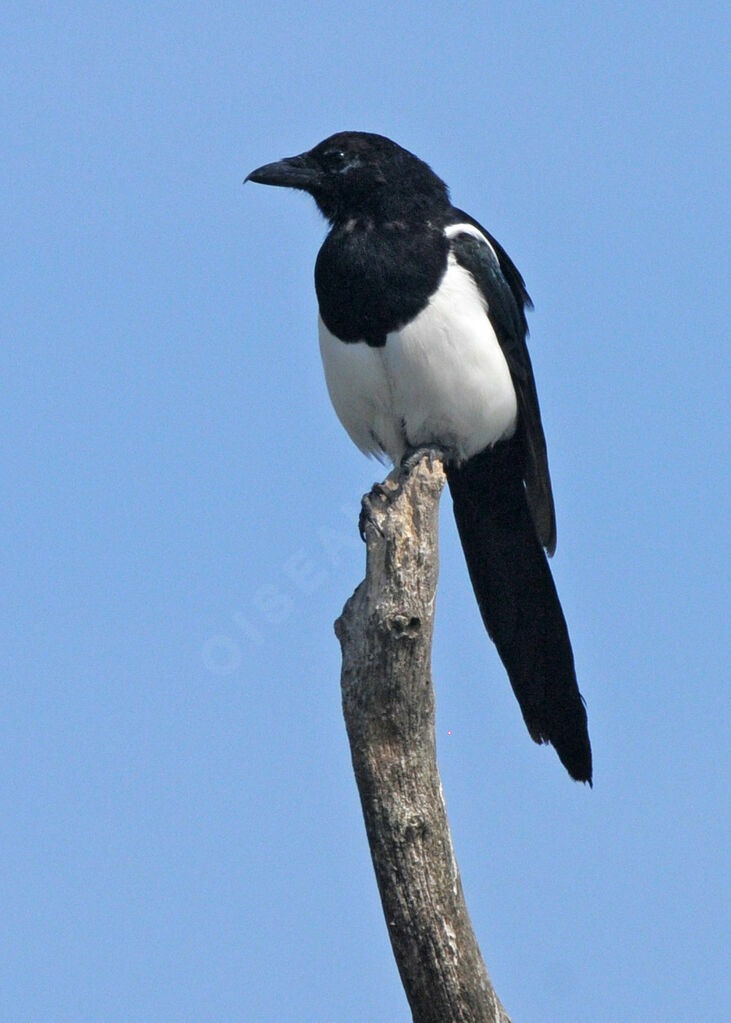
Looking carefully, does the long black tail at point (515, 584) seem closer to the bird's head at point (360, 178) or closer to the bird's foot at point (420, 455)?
the bird's foot at point (420, 455)

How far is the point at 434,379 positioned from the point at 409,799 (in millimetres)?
1856

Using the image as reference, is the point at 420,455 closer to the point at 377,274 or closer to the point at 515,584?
the point at 377,274

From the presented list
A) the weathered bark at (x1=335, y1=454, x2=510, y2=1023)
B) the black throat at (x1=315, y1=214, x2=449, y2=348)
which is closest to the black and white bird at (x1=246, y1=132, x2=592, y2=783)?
the black throat at (x1=315, y1=214, x2=449, y2=348)

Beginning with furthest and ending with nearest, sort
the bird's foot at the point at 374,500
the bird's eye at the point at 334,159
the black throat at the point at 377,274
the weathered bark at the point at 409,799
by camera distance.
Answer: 1. the bird's eye at the point at 334,159
2. the black throat at the point at 377,274
3. the bird's foot at the point at 374,500
4. the weathered bark at the point at 409,799

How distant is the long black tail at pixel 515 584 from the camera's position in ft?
20.0

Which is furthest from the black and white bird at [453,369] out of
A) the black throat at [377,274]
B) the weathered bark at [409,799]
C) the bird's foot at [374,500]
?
the weathered bark at [409,799]

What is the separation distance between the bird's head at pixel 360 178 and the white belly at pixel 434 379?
0.38m

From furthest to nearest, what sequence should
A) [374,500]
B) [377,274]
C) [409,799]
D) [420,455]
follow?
[420,455], [377,274], [374,500], [409,799]

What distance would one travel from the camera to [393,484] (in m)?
5.26

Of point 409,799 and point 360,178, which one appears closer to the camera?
point 409,799

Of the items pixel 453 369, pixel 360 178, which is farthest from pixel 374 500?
pixel 360 178

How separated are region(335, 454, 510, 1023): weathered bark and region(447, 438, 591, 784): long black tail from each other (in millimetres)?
1661

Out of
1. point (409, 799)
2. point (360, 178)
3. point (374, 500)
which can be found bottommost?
point (409, 799)

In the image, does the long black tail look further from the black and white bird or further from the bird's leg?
the bird's leg
